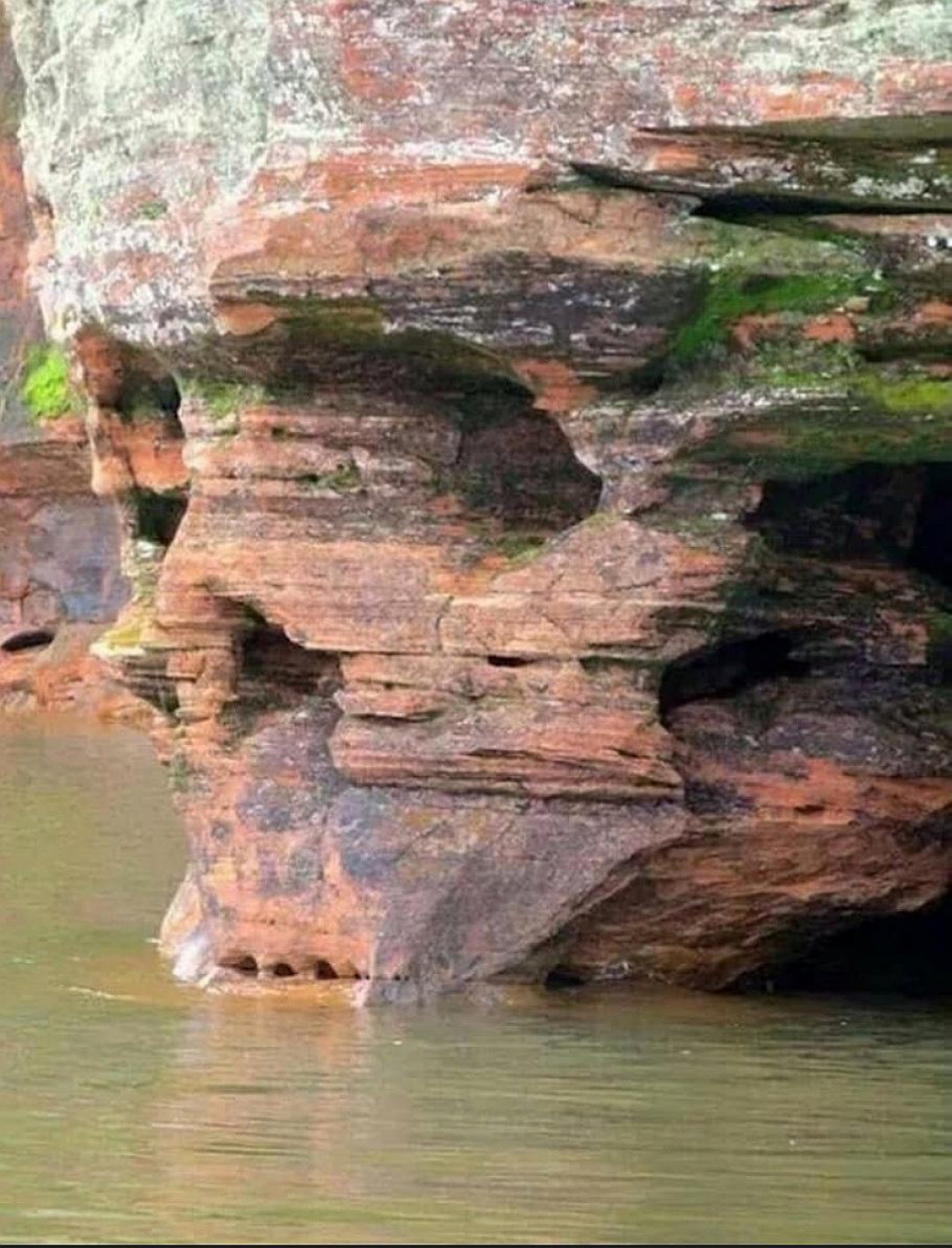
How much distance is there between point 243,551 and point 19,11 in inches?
216

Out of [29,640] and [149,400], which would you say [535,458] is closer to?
[149,400]

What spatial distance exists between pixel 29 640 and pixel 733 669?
26392mm

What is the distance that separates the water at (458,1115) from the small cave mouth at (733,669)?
1.74 meters

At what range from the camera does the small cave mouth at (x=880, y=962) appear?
17.5 m

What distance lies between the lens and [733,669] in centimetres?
1717

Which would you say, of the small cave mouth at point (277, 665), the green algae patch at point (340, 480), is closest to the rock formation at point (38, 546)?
the small cave mouth at point (277, 665)

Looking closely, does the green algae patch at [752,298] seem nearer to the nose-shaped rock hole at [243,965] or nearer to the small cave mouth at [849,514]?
the small cave mouth at [849,514]

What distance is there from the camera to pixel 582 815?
16.0 meters

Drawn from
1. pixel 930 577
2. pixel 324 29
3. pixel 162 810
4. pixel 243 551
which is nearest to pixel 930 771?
pixel 930 577

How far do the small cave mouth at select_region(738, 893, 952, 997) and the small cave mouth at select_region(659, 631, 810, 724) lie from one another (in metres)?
1.59

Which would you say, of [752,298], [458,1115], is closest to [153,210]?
[752,298]

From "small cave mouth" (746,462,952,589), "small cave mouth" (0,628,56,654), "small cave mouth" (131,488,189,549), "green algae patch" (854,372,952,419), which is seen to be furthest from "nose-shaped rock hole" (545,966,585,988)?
"small cave mouth" (0,628,56,654)

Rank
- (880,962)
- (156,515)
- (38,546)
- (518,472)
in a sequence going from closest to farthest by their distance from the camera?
(518,472)
(880,962)
(156,515)
(38,546)

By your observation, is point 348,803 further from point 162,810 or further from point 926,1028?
point 162,810
